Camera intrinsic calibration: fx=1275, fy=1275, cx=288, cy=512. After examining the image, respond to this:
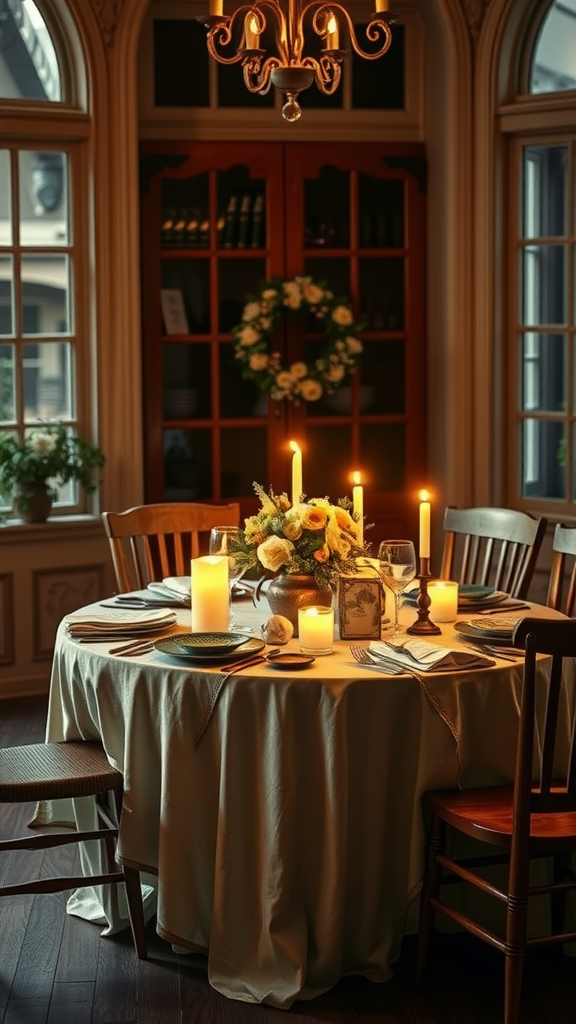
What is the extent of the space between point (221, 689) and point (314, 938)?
0.61m

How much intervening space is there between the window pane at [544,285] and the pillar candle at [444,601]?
8.40 ft

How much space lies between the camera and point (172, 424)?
5594 millimetres

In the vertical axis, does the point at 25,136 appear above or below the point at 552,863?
above

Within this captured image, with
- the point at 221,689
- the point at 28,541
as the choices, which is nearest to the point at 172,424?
the point at 28,541

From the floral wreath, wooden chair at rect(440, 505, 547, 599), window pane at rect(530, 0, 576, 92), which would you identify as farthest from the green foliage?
window pane at rect(530, 0, 576, 92)

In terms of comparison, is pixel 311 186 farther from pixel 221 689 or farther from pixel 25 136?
pixel 221 689

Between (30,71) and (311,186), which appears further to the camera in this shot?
(311,186)

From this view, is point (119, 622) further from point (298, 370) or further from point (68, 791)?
point (298, 370)

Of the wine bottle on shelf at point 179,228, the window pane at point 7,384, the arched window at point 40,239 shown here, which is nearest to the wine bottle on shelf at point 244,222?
the wine bottle on shelf at point 179,228

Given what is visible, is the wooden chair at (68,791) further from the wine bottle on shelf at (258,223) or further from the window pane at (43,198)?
the wine bottle on shelf at (258,223)

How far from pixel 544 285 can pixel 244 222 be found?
1.34 metres

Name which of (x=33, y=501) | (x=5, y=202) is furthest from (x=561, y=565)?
(x=5, y=202)

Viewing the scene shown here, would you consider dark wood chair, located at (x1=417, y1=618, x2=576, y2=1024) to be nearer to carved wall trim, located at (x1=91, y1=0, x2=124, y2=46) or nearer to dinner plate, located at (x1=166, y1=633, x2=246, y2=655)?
dinner plate, located at (x1=166, y1=633, x2=246, y2=655)

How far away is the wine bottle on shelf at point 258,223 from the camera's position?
5.60m
